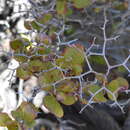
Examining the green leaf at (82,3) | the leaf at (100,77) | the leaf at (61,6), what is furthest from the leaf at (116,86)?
the leaf at (61,6)

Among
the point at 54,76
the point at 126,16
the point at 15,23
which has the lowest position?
the point at 15,23

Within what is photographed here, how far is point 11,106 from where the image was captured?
2.16 metres

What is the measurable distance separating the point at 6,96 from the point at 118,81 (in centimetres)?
90

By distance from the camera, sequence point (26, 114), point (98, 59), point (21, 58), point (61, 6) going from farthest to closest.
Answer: point (61, 6)
point (98, 59)
point (21, 58)
point (26, 114)

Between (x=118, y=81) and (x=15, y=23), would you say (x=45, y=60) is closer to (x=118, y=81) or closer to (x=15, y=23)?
(x=118, y=81)

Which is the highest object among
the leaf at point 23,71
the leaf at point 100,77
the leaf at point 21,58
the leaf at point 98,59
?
the leaf at point 21,58

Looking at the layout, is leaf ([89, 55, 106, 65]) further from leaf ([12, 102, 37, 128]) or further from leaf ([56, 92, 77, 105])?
leaf ([12, 102, 37, 128])

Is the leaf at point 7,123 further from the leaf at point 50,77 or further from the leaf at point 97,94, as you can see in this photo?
the leaf at point 97,94

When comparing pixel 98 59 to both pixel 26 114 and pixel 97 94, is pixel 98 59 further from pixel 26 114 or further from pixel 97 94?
pixel 26 114

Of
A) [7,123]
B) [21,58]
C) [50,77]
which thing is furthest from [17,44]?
[7,123]

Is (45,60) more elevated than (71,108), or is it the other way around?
(45,60)

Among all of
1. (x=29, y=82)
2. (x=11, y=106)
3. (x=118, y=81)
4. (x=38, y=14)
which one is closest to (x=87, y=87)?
(x=118, y=81)

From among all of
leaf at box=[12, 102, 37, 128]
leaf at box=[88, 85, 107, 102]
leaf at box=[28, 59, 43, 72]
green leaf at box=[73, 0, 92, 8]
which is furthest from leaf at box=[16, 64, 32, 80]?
green leaf at box=[73, 0, 92, 8]

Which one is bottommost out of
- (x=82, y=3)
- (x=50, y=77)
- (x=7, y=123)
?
(x=7, y=123)
